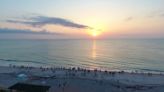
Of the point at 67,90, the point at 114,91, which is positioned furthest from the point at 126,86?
the point at 67,90

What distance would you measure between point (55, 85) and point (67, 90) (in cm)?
326

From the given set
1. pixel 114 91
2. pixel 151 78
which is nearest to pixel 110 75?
pixel 151 78

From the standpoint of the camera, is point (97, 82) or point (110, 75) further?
point (110, 75)

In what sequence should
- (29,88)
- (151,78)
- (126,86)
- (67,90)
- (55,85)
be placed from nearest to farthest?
(29,88), (67,90), (55,85), (126,86), (151,78)

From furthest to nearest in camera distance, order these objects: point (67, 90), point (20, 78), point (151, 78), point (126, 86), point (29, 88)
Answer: point (151, 78) < point (20, 78) < point (126, 86) < point (67, 90) < point (29, 88)

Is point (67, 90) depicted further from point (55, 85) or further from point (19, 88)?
point (19, 88)

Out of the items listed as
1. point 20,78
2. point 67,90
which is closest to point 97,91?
point 67,90

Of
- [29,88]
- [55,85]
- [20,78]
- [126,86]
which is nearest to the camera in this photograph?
[29,88]

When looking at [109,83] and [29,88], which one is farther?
[109,83]

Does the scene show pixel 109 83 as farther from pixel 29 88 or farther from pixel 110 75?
pixel 29 88

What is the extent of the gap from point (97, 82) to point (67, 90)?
673 centimetres

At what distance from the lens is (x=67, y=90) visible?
31.0m

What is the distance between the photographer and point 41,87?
78.4 feet

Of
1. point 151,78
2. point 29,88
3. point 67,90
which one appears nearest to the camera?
point 29,88
